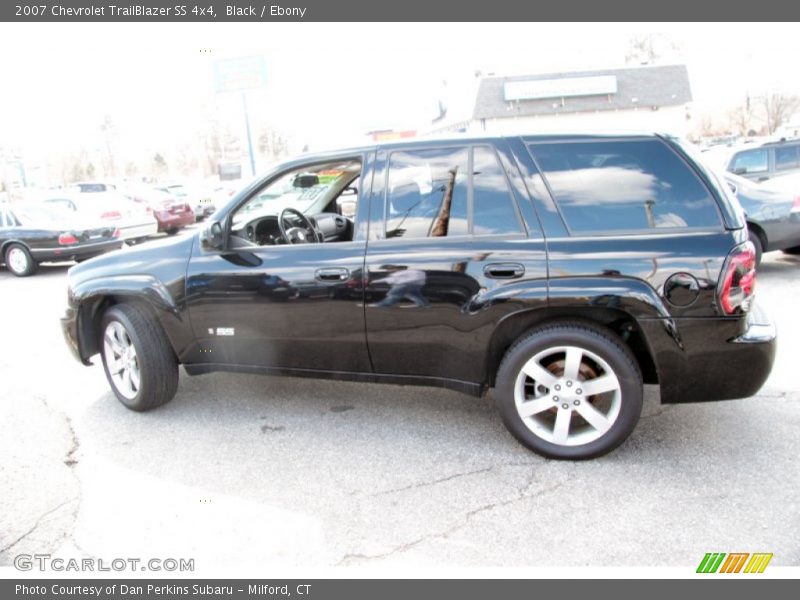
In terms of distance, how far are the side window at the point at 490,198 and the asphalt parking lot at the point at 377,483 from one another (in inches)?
50.8

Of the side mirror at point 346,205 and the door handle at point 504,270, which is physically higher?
the side mirror at point 346,205

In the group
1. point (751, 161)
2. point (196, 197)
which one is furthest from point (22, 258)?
point (751, 161)

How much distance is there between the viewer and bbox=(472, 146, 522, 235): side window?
10.9ft

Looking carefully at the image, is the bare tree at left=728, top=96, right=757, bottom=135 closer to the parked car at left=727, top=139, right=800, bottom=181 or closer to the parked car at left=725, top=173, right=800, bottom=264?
the parked car at left=727, top=139, right=800, bottom=181

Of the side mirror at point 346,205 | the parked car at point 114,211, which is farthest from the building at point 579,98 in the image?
the side mirror at point 346,205

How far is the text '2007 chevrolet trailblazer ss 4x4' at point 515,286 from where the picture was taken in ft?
10.1

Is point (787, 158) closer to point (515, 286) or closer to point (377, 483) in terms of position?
point (515, 286)

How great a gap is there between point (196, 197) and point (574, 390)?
20735mm


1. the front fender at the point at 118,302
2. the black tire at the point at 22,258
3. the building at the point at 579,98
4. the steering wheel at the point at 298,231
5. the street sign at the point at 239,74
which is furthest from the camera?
the building at the point at 579,98

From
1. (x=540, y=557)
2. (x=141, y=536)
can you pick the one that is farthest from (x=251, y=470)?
(x=540, y=557)

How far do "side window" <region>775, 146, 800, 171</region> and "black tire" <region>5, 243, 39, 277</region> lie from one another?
13.2 meters

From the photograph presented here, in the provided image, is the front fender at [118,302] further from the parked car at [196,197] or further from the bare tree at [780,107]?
the bare tree at [780,107]

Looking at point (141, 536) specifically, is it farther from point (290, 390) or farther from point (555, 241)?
point (555, 241)

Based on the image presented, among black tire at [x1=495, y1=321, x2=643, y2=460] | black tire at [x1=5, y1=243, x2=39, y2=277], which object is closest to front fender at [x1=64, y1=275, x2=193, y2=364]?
black tire at [x1=495, y1=321, x2=643, y2=460]
